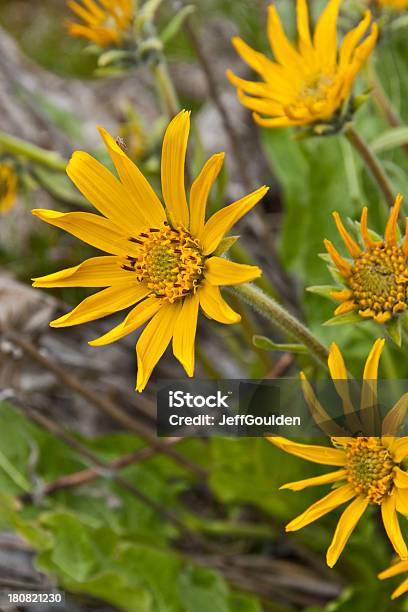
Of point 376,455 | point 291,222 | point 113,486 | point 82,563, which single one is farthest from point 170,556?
point 291,222

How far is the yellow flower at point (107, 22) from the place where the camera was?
6.27 feet

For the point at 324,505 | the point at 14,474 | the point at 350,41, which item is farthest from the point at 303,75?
the point at 14,474

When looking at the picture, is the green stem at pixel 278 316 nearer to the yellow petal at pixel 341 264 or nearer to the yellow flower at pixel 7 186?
the yellow petal at pixel 341 264

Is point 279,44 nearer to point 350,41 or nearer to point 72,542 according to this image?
point 350,41

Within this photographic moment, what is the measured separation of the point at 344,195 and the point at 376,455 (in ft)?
4.10

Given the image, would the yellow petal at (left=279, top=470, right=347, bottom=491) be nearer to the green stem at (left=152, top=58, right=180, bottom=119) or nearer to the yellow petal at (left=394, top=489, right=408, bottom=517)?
the yellow petal at (left=394, top=489, right=408, bottom=517)

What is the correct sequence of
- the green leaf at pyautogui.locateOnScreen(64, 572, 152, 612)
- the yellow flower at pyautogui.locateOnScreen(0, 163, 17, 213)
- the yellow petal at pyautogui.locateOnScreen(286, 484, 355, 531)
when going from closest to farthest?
1. the yellow petal at pyautogui.locateOnScreen(286, 484, 355, 531)
2. the green leaf at pyautogui.locateOnScreen(64, 572, 152, 612)
3. the yellow flower at pyautogui.locateOnScreen(0, 163, 17, 213)

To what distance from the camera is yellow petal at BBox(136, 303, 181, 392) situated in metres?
1.32

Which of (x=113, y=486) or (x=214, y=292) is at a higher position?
(x=214, y=292)

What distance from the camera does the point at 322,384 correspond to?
5.26 feet

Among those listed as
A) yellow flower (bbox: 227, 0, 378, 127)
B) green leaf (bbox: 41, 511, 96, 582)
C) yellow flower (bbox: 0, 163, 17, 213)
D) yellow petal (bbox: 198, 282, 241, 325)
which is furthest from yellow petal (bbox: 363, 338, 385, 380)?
yellow flower (bbox: 0, 163, 17, 213)

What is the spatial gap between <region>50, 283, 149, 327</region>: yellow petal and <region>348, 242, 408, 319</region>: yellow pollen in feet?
1.24

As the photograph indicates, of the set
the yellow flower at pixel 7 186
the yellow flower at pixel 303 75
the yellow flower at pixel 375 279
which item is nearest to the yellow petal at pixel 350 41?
the yellow flower at pixel 303 75

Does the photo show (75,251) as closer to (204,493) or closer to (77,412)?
(77,412)
